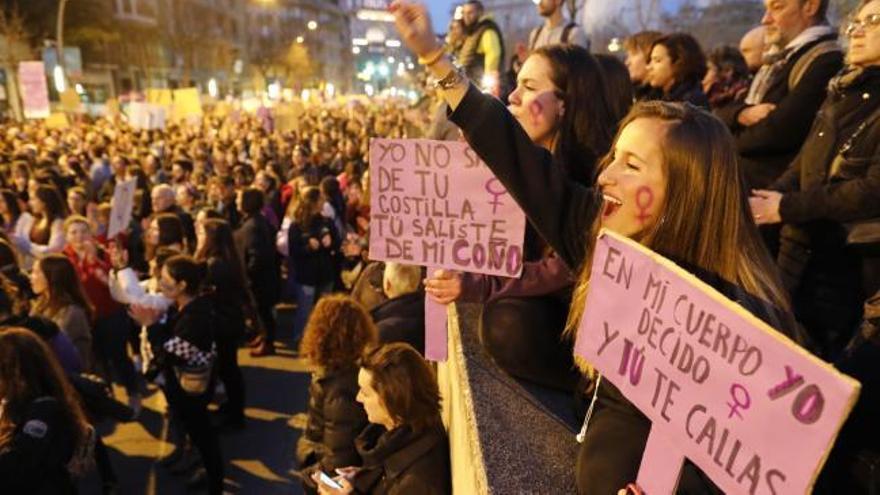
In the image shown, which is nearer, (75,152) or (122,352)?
(122,352)

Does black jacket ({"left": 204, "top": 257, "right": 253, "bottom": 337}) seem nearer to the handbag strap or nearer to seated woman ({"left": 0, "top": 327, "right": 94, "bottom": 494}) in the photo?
seated woman ({"left": 0, "top": 327, "right": 94, "bottom": 494})

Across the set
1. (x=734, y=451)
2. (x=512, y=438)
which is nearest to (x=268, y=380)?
(x=512, y=438)

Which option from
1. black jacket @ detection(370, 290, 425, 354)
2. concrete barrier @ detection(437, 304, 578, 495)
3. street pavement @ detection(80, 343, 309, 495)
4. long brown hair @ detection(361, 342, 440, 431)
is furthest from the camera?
street pavement @ detection(80, 343, 309, 495)

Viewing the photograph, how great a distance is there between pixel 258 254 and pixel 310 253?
0.55 m

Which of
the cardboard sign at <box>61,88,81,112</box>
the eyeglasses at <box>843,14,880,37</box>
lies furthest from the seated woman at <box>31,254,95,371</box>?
the cardboard sign at <box>61,88,81,112</box>

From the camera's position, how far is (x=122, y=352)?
220 inches

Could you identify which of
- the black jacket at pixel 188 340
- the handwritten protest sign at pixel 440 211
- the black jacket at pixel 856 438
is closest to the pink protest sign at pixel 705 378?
the black jacket at pixel 856 438

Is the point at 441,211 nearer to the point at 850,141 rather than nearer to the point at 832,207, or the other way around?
the point at 832,207

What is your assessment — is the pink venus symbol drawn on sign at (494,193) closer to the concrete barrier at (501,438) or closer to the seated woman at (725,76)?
the concrete barrier at (501,438)

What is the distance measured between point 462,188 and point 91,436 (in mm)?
2431

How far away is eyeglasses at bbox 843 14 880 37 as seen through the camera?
2.47m

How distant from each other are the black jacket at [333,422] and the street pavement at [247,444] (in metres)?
1.68

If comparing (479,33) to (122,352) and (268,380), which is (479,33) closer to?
(268,380)

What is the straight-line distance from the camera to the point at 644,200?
5.06ft
